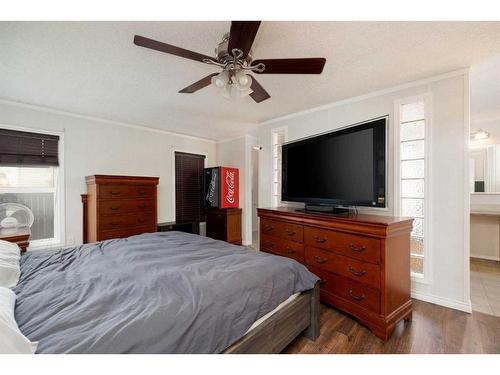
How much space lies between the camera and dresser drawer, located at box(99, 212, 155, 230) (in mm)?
3080

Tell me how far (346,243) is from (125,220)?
293cm

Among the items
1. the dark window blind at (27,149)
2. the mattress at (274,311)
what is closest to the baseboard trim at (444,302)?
the mattress at (274,311)

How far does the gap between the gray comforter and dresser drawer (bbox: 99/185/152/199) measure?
1.33 meters

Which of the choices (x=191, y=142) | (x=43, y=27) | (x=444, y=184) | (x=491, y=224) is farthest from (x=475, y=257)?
(x=43, y=27)

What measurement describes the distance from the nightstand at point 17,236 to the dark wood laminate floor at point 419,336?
285 centimetres

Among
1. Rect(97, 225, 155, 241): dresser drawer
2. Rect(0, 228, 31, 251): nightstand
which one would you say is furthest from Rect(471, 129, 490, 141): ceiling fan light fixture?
Rect(0, 228, 31, 251): nightstand

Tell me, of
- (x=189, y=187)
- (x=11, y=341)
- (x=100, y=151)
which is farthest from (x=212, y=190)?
(x=11, y=341)

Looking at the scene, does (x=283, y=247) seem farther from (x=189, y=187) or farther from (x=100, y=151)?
(x=100, y=151)

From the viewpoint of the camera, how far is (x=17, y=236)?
2.36 m

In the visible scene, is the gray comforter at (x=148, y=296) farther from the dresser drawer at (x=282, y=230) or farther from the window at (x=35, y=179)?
the window at (x=35, y=179)

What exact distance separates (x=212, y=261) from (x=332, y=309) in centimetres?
138

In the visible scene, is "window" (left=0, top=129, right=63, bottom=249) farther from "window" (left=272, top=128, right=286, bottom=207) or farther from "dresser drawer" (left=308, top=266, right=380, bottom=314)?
"dresser drawer" (left=308, top=266, right=380, bottom=314)
